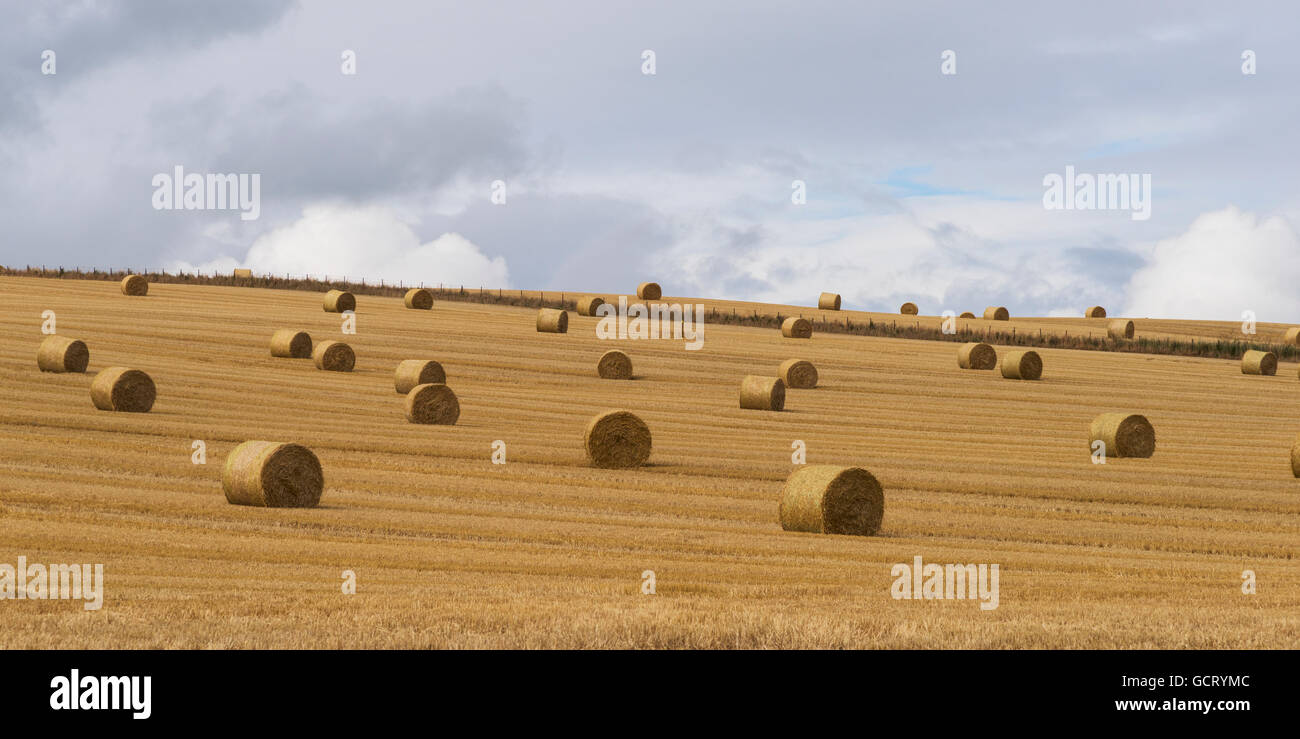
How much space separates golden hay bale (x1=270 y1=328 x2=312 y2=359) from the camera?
40.6 metres

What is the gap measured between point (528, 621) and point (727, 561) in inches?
231

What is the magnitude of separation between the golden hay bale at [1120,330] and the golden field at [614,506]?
15751 millimetres

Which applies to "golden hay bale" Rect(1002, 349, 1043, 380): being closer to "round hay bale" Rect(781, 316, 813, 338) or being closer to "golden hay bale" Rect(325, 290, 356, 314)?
"round hay bale" Rect(781, 316, 813, 338)

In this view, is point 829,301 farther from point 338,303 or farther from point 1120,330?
point 338,303

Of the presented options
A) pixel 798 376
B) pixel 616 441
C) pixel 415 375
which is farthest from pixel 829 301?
pixel 616 441

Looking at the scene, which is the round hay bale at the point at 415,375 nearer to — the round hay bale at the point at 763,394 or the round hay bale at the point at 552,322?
the round hay bale at the point at 763,394

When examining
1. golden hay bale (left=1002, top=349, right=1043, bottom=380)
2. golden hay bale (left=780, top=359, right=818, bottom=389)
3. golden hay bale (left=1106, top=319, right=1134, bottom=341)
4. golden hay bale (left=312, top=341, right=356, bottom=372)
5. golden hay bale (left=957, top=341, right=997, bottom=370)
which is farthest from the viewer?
golden hay bale (left=1106, top=319, right=1134, bottom=341)

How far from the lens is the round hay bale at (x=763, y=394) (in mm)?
35875

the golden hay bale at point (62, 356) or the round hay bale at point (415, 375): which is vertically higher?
the golden hay bale at point (62, 356)

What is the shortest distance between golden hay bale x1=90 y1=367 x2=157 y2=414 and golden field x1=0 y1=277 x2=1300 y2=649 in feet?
1.18

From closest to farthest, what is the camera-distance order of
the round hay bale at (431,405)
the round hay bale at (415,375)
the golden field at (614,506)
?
the golden field at (614,506)
the round hay bale at (431,405)
the round hay bale at (415,375)

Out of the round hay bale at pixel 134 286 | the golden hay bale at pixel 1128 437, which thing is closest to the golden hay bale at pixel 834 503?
the golden hay bale at pixel 1128 437

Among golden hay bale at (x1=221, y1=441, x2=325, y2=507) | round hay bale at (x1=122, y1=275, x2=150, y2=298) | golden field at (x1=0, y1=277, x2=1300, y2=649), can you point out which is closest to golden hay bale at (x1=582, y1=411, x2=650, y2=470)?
golden field at (x1=0, y1=277, x2=1300, y2=649)
